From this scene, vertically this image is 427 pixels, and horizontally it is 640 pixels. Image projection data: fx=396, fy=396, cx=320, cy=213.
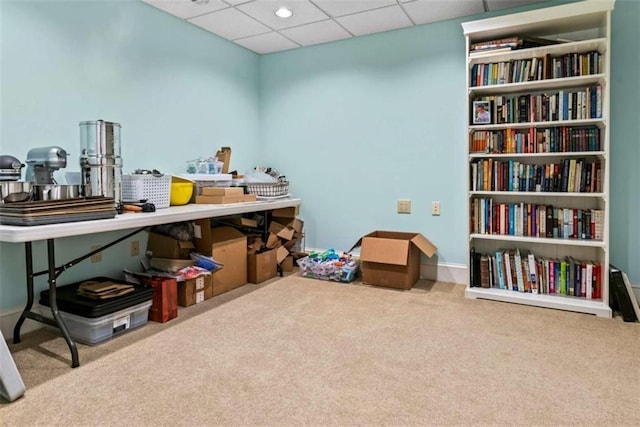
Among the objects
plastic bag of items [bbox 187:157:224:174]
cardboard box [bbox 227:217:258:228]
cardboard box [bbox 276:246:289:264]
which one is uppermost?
plastic bag of items [bbox 187:157:224:174]

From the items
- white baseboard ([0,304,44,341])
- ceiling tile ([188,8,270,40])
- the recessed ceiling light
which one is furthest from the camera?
ceiling tile ([188,8,270,40])

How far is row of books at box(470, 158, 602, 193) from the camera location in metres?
2.71

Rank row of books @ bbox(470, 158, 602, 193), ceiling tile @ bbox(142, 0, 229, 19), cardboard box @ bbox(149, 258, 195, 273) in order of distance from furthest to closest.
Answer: ceiling tile @ bbox(142, 0, 229, 19) < cardboard box @ bbox(149, 258, 195, 273) < row of books @ bbox(470, 158, 602, 193)

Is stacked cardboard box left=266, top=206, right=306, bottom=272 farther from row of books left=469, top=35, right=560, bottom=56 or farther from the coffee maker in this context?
row of books left=469, top=35, right=560, bottom=56

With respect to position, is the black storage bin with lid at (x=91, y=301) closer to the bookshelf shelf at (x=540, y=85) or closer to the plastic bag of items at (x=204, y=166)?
the plastic bag of items at (x=204, y=166)

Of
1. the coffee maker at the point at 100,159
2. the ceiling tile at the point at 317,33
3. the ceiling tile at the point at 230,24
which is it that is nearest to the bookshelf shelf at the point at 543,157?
the ceiling tile at the point at 317,33

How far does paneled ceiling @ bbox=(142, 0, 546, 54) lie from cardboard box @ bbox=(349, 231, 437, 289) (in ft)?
5.99

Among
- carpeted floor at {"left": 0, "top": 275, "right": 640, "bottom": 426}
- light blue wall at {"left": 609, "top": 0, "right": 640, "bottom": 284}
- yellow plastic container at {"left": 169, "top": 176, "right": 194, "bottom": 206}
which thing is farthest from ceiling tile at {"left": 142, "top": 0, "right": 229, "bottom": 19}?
light blue wall at {"left": 609, "top": 0, "right": 640, "bottom": 284}

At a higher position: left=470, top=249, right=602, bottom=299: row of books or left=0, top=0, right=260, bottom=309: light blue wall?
left=0, top=0, right=260, bottom=309: light blue wall

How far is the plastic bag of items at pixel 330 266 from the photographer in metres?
3.41

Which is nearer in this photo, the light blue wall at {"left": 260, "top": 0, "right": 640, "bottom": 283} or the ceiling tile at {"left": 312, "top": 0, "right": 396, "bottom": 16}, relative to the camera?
the light blue wall at {"left": 260, "top": 0, "right": 640, "bottom": 283}

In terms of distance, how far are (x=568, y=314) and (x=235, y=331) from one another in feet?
7.06

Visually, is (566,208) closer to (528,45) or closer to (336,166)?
(528,45)

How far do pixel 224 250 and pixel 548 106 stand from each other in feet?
8.56
